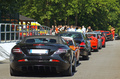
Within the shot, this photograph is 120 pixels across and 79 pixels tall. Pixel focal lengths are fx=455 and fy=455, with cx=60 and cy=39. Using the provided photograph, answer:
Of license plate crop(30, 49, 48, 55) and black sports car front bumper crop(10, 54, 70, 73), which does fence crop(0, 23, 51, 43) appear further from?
license plate crop(30, 49, 48, 55)

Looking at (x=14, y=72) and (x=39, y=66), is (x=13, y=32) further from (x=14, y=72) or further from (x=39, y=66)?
(x=39, y=66)

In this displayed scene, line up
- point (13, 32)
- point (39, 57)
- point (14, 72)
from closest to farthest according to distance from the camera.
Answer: point (39, 57), point (14, 72), point (13, 32)

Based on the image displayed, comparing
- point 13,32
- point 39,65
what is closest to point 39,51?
point 39,65

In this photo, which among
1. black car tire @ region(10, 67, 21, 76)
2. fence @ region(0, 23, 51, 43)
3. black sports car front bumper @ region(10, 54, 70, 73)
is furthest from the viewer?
fence @ region(0, 23, 51, 43)

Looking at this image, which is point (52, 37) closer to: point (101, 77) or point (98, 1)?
point (101, 77)

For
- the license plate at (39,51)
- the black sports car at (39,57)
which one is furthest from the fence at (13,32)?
the license plate at (39,51)

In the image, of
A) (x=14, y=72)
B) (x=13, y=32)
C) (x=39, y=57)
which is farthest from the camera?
(x=13, y=32)

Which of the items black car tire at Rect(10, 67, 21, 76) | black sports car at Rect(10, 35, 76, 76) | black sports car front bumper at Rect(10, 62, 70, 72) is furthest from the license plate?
black car tire at Rect(10, 67, 21, 76)

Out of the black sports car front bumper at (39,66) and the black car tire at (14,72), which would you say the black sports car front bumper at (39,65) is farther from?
the black car tire at (14,72)

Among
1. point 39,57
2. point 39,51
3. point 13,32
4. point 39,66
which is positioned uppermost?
point 39,51

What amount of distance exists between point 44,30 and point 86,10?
33.8 metres

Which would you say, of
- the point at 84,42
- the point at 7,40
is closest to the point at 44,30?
the point at 7,40

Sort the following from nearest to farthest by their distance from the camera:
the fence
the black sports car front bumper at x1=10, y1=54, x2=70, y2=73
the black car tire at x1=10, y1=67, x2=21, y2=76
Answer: the black sports car front bumper at x1=10, y1=54, x2=70, y2=73
the black car tire at x1=10, y1=67, x2=21, y2=76
the fence

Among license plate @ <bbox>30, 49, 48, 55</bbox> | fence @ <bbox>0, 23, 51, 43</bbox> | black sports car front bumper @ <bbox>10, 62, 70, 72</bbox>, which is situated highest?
license plate @ <bbox>30, 49, 48, 55</bbox>
